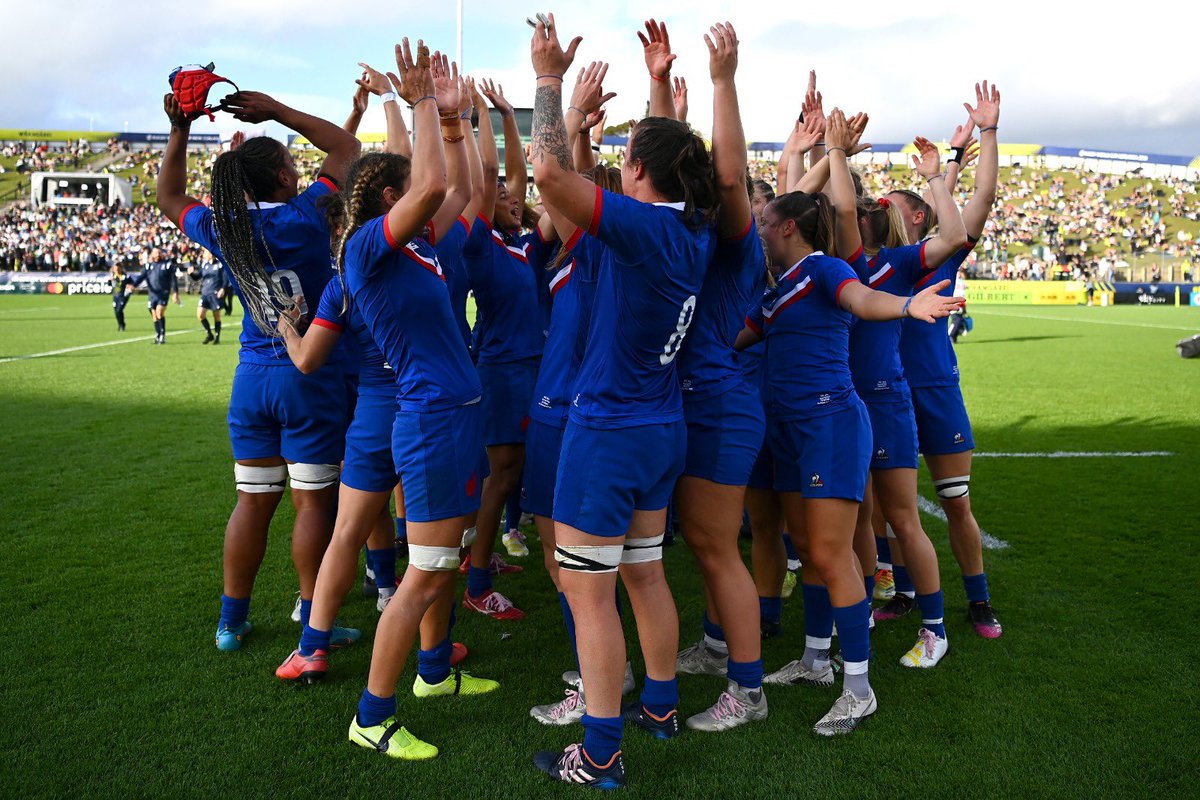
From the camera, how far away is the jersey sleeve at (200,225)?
13.5 ft

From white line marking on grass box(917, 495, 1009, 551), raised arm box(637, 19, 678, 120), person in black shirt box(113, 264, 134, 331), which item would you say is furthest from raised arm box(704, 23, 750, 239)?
person in black shirt box(113, 264, 134, 331)

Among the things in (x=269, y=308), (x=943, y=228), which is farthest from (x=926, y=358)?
(x=269, y=308)

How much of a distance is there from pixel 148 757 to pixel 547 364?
85.2 inches

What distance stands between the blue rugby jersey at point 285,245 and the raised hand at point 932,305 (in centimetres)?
254

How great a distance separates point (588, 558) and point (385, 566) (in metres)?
2.06

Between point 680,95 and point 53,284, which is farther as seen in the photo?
point 53,284

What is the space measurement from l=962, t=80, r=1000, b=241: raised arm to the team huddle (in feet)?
0.07

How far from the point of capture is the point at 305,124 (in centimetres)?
407

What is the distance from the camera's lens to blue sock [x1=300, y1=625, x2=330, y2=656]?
3.96 meters

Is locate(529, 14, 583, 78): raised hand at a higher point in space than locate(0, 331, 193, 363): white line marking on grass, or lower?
higher

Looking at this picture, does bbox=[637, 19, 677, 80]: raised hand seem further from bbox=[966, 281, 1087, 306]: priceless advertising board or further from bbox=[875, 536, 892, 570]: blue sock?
bbox=[966, 281, 1087, 306]: priceless advertising board

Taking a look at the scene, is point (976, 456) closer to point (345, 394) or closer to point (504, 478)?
point (504, 478)

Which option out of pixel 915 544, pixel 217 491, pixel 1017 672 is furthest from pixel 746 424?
pixel 217 491

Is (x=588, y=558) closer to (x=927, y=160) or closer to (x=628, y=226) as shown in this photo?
(x=628, y=226)
